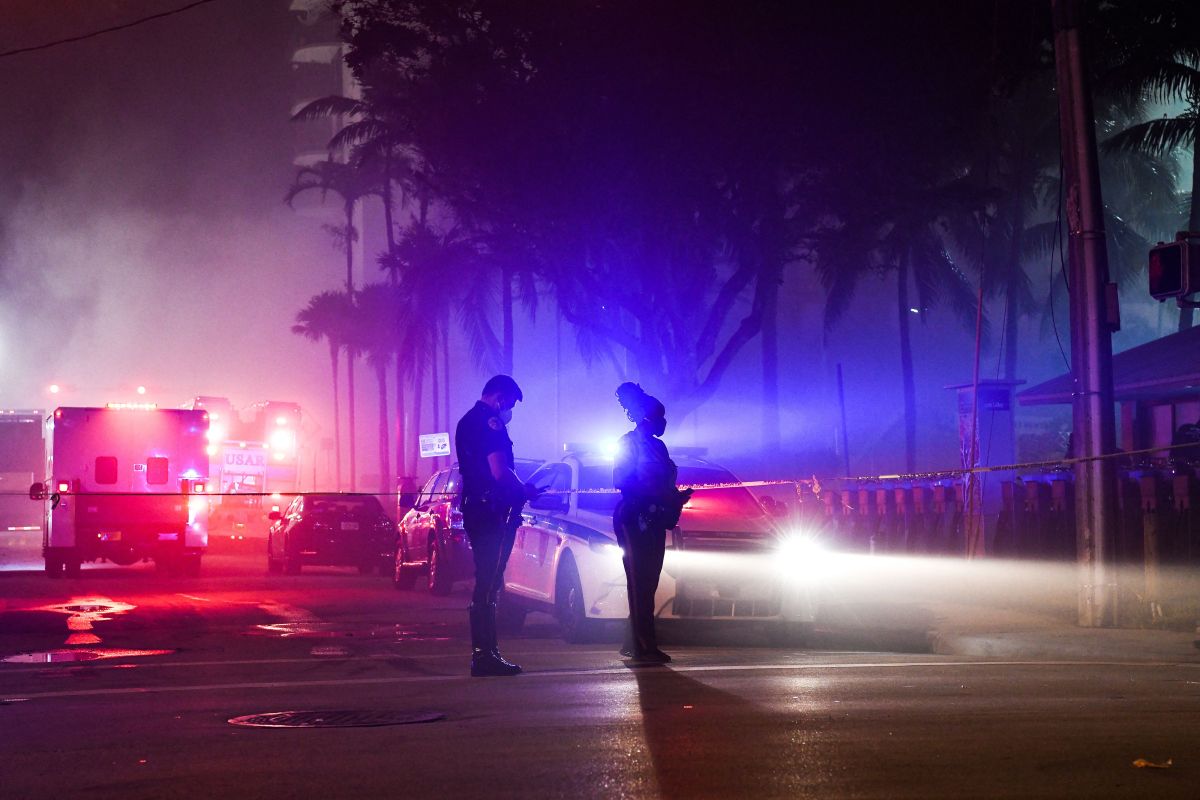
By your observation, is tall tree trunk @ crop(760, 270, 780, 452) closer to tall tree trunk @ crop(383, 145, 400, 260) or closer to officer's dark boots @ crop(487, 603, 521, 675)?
tall tree trunk @ crop(383, 145, 400, 260)

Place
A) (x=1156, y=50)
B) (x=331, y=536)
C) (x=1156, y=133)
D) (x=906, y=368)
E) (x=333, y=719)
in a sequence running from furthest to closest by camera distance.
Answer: (x=906, y=368)
(x=1156, y=133)
(x=1156, y=50)
(x=331, y=536)
(x=333, y=719)

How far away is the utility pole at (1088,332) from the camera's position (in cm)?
1370

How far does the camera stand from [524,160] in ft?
92.8

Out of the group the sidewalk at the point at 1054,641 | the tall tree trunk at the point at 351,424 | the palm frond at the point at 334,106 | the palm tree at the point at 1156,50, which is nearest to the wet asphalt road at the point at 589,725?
the sidewalk at the point at 1054,641

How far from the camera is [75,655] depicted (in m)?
11.6

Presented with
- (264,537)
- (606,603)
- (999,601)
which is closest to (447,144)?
(999,601)

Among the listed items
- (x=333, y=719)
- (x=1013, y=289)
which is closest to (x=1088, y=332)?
(x=333, y=719)

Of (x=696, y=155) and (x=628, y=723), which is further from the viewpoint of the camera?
(x=696, y=155)

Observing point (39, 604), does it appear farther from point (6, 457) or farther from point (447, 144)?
point (6, 457)

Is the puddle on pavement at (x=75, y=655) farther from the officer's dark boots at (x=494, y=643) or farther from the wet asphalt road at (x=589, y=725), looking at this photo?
the officer's dark boots at (x=494, y=643)

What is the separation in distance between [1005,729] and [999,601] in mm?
10269

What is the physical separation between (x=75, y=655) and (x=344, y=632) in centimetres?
291

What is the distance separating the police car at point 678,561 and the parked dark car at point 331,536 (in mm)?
13198

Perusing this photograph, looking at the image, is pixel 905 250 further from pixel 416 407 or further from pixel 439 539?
pixel 416 407
